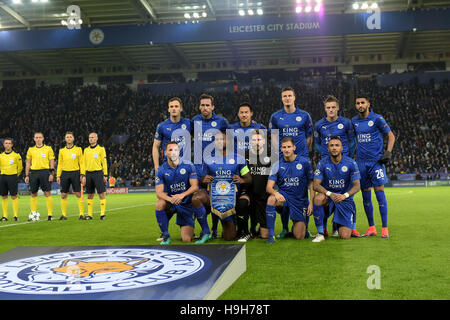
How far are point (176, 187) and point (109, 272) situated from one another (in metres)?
2.55

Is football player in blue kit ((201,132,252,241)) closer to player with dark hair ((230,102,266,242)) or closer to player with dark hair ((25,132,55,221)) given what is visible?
player with dark hair ((230,102,266,242))

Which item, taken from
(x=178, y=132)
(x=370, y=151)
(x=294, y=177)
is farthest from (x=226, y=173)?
(x=370, y=151)

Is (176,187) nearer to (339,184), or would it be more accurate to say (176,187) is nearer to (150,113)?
(339,184)

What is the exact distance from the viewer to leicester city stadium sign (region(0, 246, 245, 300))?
2.85 metres

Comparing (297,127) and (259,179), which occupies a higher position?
(297,127)

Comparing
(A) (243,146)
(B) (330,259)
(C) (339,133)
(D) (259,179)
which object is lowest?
(B) (330,259)

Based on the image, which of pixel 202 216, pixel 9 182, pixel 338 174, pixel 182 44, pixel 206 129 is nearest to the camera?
pixel 202 216

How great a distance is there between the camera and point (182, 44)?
90.6 feet

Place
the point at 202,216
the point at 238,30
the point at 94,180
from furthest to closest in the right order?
the point at 238,30
the point at 94,180
the point at 202,216

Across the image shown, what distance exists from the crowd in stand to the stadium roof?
2.17 m

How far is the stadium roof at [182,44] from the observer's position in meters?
22.8

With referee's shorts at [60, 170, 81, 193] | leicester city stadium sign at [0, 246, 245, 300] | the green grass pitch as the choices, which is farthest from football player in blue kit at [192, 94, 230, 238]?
referee's shorts at [60, 170, 81, 193]

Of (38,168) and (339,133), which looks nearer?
(339,133)
